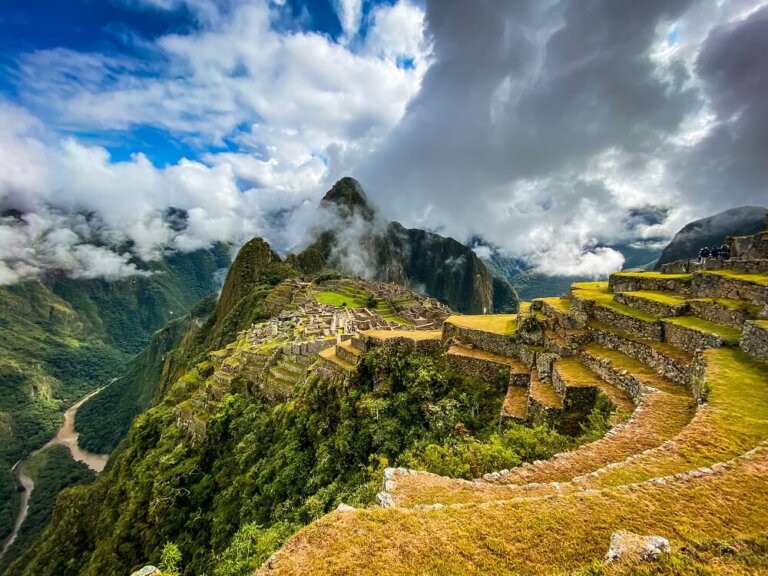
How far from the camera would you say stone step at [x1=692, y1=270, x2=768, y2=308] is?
12.4m

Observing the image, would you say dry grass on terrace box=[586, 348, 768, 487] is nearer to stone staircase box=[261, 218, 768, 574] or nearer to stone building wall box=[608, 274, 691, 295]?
stone staircase box=[261, 218, 768, 574]

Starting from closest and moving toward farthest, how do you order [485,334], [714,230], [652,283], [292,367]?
[652,283]
[485,334]
[292,367]
[714,230]

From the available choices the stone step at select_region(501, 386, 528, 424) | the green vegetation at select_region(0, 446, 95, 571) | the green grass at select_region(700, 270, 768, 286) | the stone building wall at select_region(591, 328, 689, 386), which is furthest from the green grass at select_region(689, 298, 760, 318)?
the green vegetation at select_region(0, 446, 95, 571)

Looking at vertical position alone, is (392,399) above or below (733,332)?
below

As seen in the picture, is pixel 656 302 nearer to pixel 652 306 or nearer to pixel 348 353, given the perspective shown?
pixel 652 306

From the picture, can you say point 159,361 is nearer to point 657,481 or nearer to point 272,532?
point 272,532

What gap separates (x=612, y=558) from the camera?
4.79 meters

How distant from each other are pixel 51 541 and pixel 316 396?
50.6 m

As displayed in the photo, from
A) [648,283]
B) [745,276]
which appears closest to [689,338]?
[745,276]

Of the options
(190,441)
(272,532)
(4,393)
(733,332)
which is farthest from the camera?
→ (4,393)

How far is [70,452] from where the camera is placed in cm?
12550

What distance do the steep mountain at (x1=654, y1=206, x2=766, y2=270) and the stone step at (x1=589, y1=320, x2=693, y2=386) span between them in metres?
76.7

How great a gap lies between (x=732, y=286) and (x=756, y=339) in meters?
4.04

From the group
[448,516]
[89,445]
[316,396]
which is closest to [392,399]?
[316,396]
